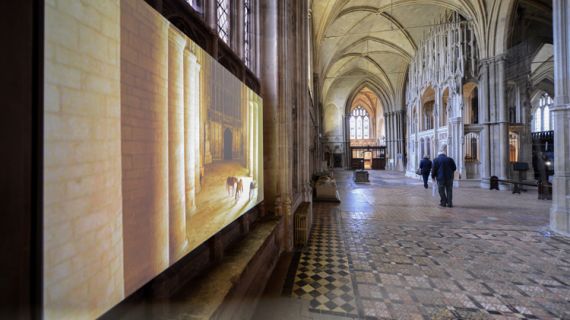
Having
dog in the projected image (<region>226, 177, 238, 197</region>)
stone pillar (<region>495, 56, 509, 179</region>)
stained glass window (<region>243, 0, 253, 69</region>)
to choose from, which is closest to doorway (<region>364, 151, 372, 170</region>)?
stone pillar (<region>495, 56, 509, 179</region>)

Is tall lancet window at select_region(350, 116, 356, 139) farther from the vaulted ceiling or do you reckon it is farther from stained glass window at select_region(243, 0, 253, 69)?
stained glass window at select_region(243, 0, 253, 69)

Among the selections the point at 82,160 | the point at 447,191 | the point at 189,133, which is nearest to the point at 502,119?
the point at 447,191

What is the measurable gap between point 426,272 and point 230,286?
9.20 ft

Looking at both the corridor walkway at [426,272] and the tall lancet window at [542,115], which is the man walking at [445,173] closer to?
the corridor walkway at [426,272]

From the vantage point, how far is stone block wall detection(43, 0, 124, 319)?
74 centimetres

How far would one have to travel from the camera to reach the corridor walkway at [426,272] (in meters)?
2.54

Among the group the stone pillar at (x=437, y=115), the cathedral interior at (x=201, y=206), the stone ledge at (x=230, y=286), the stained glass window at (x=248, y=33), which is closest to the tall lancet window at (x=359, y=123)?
the stone pillar at (x=437, y=115)

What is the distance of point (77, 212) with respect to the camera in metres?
0.82

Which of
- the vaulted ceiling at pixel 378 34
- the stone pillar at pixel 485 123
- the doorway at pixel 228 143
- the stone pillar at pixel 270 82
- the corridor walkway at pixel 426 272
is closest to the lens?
the doorway at pixel 228 143

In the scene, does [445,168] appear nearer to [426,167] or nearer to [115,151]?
[426,167]

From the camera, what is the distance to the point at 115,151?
3.23ft

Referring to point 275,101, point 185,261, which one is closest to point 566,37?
point 275,101

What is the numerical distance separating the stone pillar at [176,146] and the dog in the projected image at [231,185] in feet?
A: 2.62

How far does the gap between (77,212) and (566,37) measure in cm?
813
